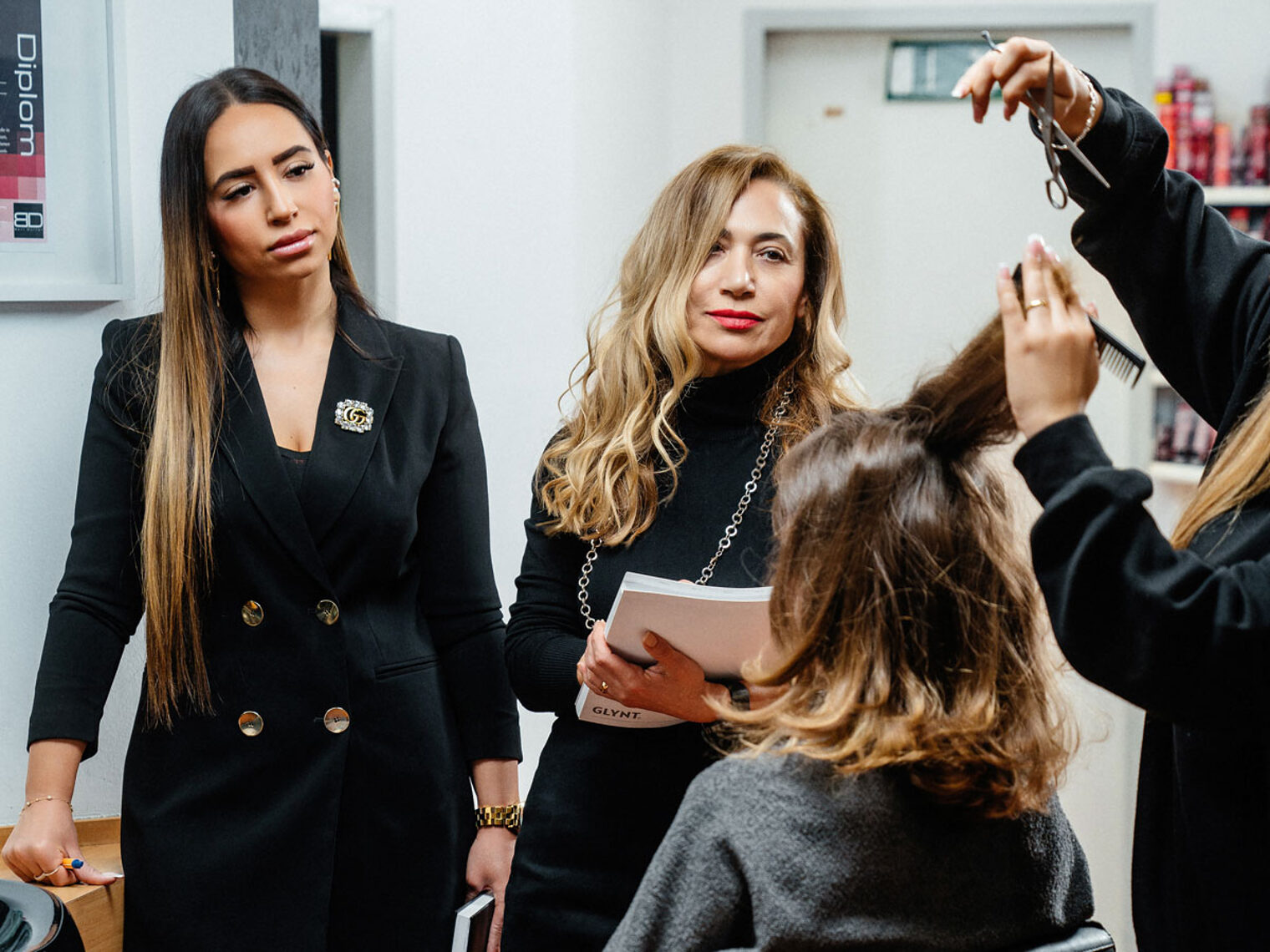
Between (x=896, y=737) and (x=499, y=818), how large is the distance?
0.84 m

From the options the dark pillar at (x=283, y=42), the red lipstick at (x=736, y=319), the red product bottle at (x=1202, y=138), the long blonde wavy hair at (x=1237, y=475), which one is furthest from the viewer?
the red product bottle at (x=1202, y=138)

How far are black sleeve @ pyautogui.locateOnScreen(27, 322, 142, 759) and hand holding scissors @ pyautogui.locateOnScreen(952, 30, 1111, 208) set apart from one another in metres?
1.02

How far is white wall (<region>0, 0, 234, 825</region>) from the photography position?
160 cm

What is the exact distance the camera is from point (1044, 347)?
87 centimetres

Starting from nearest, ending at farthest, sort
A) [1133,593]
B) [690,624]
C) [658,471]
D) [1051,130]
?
[1133,593] < [1051,130] < [690,624] < [658,471]

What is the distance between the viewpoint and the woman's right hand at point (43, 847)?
137 centimetres

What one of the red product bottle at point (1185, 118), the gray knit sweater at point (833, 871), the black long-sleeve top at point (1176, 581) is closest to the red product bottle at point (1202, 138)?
the red product bottle at point (1185, 118)

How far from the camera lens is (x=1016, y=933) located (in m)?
0.94

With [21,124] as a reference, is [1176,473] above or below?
below

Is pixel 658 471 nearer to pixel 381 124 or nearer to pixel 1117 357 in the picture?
pixel 1117 357

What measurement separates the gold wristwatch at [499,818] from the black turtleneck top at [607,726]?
0.57 ft

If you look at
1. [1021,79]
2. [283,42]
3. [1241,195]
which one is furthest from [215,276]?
[1241,195]

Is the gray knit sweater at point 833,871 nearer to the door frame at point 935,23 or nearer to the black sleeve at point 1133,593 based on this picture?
the black sleeve at point 1133,593

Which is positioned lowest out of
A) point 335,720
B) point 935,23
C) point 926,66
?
point 335,720
